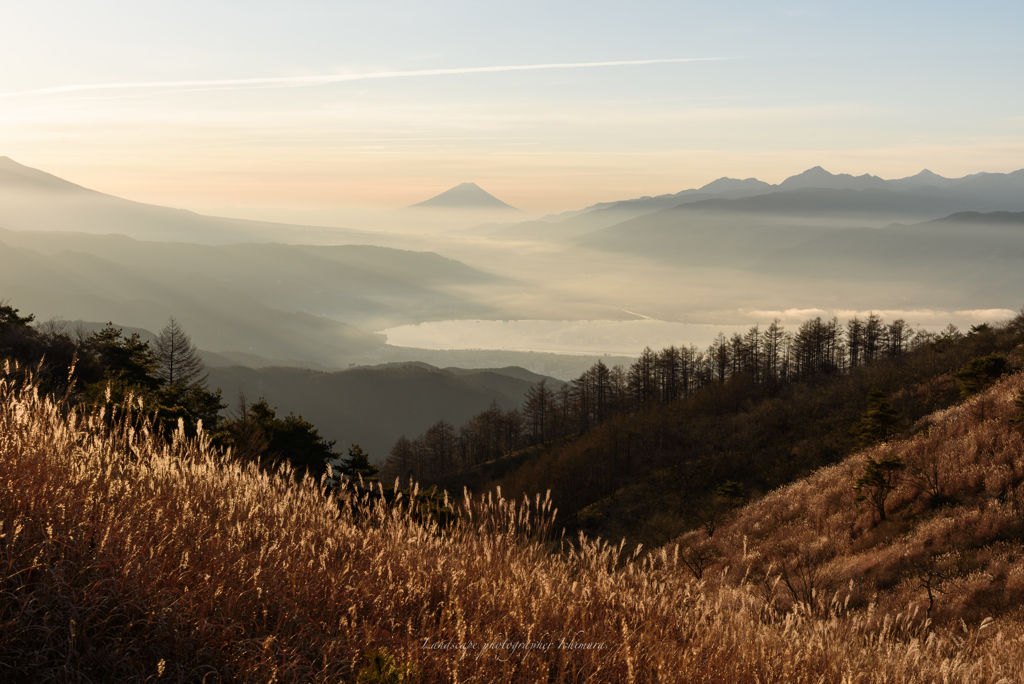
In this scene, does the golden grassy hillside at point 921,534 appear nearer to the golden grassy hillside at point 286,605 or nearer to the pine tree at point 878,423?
the pine tree at point 878,423

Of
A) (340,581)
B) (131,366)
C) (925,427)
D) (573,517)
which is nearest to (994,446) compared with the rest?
(925,427)

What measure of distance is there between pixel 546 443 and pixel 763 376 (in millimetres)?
45705

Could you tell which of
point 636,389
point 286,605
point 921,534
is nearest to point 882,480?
point 921,534

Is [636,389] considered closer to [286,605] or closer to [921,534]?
[921,534]

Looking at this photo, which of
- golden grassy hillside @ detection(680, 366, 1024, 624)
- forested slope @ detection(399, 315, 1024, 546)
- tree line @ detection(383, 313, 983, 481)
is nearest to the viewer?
golden grassy hillside @ detection(680, 366, 1024, 624)

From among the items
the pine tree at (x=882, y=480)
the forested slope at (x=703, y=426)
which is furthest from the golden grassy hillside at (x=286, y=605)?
the forested slope at (x=703, y=426)

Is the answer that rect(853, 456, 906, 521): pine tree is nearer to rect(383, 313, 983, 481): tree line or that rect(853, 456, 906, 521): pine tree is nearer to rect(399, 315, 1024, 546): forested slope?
rect(399, 315, 1024, 546): forested slope

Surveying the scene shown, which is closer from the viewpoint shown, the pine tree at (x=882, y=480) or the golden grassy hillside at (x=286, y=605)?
the golden grassy hillside at (x=286, y=605)

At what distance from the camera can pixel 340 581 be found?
497 centimetres

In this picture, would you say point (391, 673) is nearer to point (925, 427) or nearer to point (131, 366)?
point (925, 427)

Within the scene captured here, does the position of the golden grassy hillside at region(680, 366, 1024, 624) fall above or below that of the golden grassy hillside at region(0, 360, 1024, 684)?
below

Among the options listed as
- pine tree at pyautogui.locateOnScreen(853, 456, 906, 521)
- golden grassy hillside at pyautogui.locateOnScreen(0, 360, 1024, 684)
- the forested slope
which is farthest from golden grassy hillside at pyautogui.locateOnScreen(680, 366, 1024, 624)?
the forested slope

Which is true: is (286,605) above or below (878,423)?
above

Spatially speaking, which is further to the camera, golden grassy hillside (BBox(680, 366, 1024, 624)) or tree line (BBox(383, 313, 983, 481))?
tree line (BBox(383, 313, 983, 481))
